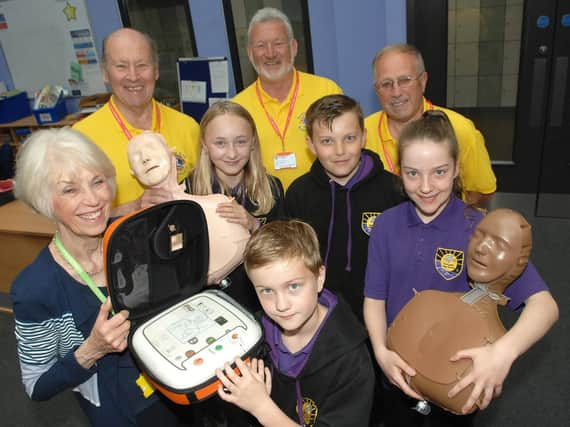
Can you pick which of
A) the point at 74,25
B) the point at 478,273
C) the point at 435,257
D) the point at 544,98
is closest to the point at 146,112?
the point at 435,257

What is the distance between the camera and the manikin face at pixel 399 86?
2184 millimetres

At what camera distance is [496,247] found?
1.25 m

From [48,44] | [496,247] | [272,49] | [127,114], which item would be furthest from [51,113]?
[496,247]

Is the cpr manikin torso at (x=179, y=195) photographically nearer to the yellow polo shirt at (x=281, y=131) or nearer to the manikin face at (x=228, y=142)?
the manikin face at (x=228, y=142)

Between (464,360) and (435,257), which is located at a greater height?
(435,257)

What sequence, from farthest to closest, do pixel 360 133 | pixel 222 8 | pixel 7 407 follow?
pixel 222 8, pixel 7 407, pixel 360 133

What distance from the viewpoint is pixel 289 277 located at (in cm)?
134

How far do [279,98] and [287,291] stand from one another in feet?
5.71

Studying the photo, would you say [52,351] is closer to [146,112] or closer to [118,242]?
[118,242]

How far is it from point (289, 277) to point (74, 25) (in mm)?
5766

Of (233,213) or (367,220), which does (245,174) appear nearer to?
(233,213)

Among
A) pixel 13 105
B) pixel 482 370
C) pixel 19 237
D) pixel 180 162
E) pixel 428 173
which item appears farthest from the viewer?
pixel 13 105

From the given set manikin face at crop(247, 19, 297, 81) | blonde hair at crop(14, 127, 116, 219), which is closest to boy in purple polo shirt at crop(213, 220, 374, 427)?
blonde hair at crop(14, 127, 116, 219)

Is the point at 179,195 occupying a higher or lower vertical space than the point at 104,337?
higher
